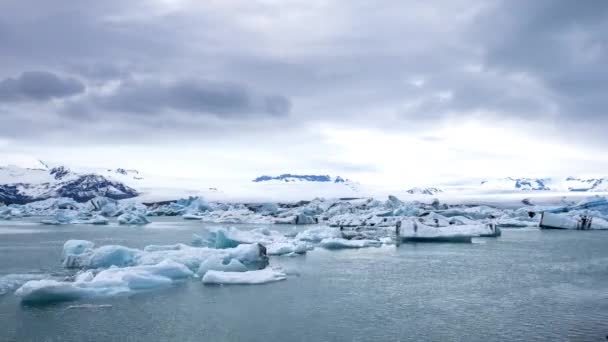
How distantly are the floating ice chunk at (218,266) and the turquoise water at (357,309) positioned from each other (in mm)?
506

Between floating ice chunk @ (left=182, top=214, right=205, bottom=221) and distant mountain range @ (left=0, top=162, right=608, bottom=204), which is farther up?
distant mountain range @ (left=0, top=162, right=608, bottom=204)

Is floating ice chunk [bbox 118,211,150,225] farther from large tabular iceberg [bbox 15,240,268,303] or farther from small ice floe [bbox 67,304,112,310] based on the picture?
small ice floe [bbox 67,304,112,310]

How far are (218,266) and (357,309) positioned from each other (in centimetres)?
362

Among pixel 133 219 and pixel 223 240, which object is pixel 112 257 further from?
pixel 133 219

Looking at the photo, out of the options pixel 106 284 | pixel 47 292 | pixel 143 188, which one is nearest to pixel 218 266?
pixel 106 284

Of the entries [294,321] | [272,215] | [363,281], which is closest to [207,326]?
[294,321]

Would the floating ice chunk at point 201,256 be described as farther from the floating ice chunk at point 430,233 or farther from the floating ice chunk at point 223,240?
the floating ice chunk at point 430,233

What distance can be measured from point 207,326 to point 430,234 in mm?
12960

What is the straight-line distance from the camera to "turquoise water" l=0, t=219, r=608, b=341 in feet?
19.3

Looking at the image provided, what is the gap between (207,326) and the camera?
621cm

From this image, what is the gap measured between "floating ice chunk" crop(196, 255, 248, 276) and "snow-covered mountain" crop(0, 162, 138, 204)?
86822mm

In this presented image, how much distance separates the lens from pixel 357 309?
7.10 m

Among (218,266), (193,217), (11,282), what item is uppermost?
(193,217)

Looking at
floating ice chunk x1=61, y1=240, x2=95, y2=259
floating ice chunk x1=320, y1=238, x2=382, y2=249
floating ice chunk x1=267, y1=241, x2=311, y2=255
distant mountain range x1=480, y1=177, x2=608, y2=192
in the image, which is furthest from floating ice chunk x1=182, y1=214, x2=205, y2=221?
distant mountain range x1=480, y1=177, x2=608, y2=192
